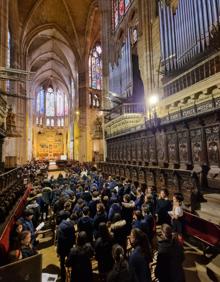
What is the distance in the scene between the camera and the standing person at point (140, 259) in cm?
223

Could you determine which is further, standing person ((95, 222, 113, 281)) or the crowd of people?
standing person ((95, 222, 113, 281))

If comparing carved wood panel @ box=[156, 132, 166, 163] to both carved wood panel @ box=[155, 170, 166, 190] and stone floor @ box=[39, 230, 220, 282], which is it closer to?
carved wood panel @ box=[155, 170, 166, 190]

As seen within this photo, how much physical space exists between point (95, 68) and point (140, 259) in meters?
30.3

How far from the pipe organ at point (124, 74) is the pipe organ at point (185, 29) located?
456 cm

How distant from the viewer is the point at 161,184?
7.27 m

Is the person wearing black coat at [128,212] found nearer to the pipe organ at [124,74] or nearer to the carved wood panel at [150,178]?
the carved wood panel at [150,178]

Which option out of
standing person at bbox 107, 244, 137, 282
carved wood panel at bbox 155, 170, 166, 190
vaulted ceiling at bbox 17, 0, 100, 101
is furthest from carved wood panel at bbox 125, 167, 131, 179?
vaulted ceiling at bbox 17, 0, 100, 101

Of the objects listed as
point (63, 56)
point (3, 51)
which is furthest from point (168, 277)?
point (63, 56)

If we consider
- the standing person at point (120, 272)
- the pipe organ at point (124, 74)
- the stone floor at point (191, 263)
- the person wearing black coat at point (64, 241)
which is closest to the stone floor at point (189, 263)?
the stone floor at point (191, 263)

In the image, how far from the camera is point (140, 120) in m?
13.5

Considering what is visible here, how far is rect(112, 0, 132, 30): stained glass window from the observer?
53.9ft

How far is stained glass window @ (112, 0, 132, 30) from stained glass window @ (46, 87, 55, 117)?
110ft

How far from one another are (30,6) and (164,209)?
2862 centimetres

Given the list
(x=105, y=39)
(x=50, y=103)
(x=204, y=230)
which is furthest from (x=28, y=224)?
(x=50, y=103)
